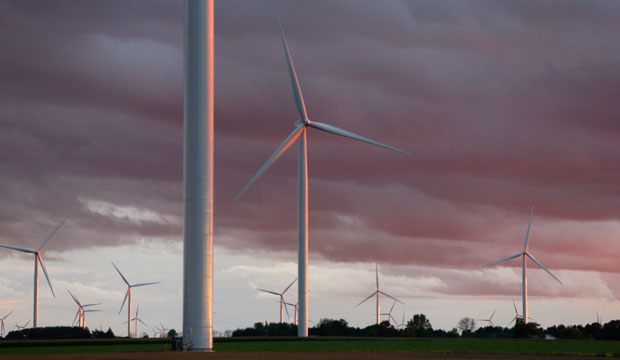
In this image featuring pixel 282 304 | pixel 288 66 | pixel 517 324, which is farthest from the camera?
pixel 282 304

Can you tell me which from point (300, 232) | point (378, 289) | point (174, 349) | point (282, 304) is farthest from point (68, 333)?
point (174, 349)

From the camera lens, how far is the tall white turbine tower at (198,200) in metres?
65.5

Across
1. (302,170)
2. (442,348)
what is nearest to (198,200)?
(442,348)

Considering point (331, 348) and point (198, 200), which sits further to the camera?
point (331, 348)

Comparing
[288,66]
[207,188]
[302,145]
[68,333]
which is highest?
[288,66]

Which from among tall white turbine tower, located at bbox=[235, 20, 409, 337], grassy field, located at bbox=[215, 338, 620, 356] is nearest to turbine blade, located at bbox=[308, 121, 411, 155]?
tall white turbine tower, located at bbox=[235, 20, 409, 337]

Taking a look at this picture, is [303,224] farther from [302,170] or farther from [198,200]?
[198,200]

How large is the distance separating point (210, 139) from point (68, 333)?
129732mm

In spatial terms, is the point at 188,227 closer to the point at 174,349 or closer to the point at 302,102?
the point at 174,349

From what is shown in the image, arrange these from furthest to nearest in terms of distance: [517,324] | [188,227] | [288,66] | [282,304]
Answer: [282,304], [517,324], [288,66], [188,227]

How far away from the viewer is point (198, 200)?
6550cm

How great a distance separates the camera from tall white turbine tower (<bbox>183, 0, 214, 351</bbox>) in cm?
6550

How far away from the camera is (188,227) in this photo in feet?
216

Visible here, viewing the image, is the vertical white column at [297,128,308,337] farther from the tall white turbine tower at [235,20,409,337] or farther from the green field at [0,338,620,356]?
the green field at [0,338,620,356]
